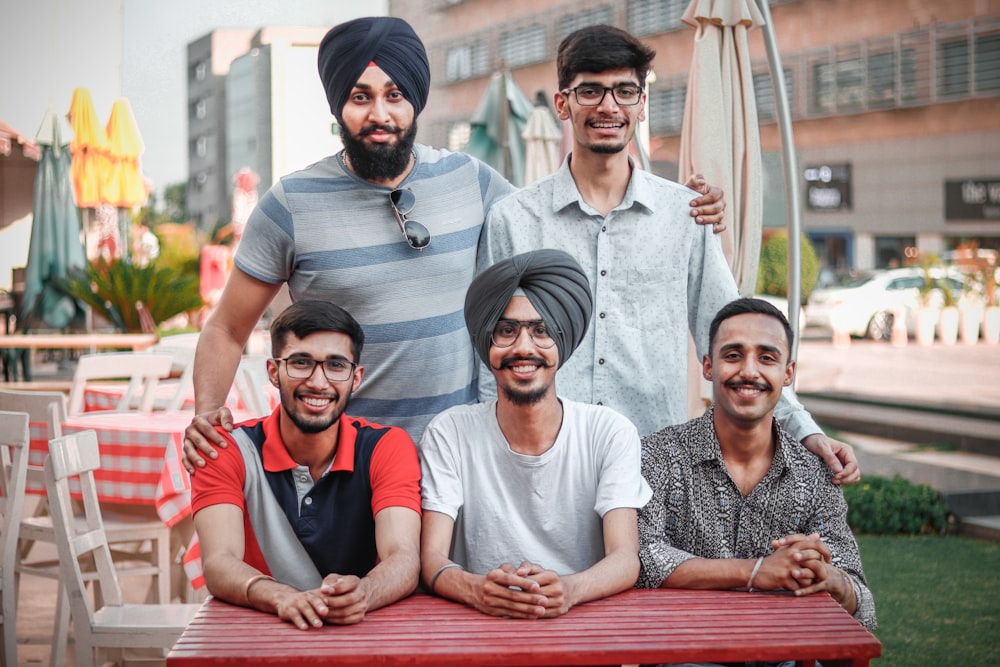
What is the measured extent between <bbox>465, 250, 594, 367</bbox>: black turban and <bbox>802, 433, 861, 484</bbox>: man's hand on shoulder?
66 cm

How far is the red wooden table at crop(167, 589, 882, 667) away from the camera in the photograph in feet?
6.52

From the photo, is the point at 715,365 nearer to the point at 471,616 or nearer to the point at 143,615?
the point at 471,616

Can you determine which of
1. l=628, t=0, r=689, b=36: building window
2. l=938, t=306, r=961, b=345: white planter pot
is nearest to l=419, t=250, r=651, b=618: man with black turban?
l=938, t=306, r=961, b=345: white planter pot

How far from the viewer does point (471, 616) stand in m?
2.22

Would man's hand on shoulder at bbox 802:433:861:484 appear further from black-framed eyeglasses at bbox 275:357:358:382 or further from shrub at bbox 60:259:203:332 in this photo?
shrub at bbox 60:259:203:332

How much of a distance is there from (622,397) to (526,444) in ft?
1.45

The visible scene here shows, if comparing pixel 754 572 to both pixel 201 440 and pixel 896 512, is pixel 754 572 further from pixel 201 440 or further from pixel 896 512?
pixel 896 512

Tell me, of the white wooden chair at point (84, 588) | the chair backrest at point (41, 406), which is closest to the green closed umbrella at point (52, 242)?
the chair backrest at point (41, 406)

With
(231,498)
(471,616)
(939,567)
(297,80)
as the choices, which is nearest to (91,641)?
(231,498)

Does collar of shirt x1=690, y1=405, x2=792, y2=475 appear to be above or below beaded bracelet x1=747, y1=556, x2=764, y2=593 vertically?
above

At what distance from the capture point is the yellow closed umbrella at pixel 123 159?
1304cm

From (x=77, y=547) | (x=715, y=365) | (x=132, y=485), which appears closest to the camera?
(x=715, y=365)

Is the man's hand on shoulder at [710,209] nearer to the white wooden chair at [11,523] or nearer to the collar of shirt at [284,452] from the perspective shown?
the collar of shirt at [284,452]

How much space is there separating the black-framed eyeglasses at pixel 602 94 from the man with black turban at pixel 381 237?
14.2 inches
